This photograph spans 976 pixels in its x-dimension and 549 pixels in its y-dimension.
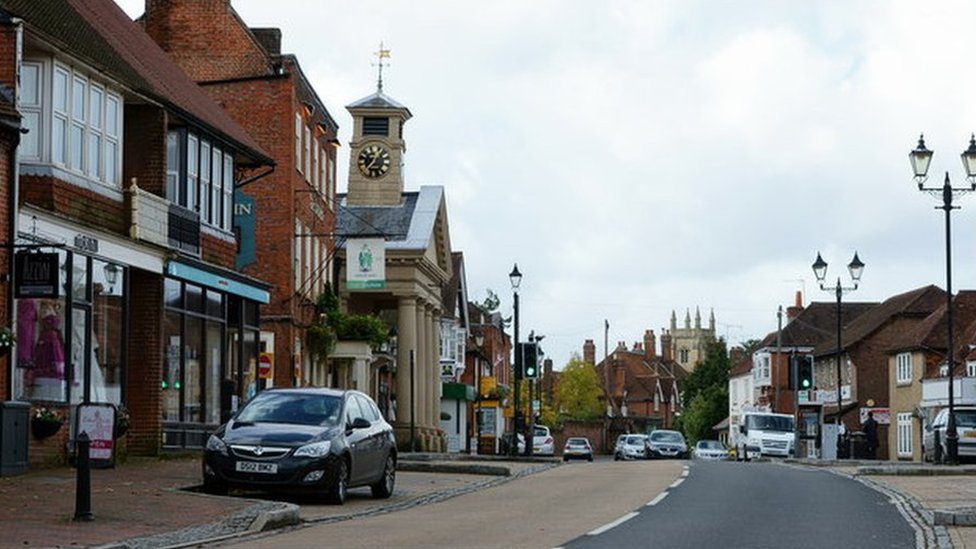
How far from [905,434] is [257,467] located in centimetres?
6449

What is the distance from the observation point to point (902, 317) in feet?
305

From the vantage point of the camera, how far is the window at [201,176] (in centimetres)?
3397

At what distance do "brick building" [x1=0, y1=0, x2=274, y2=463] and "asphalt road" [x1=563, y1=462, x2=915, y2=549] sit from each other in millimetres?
9487

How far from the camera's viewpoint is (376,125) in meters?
67.3

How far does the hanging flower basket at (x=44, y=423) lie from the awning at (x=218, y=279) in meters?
6.14

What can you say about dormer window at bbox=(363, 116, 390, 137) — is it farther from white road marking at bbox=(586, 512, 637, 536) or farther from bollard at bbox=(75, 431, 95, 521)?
bollard at bbox=(75, 431, 95, 521)

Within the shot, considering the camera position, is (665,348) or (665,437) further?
(665,348)

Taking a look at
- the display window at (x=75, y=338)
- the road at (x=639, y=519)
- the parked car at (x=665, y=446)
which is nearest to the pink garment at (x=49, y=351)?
the display window at (x=75, y=338)

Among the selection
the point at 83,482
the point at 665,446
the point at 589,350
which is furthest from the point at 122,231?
the point at 589,350

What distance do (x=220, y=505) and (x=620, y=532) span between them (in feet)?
18.0

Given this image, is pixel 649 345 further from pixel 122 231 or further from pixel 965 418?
pixel 122 231

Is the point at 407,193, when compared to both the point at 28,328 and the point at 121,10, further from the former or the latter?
the point at 28,328

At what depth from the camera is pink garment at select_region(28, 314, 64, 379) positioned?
89.2 ft

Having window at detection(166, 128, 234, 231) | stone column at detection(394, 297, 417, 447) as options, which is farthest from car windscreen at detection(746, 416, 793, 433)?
window at detection(166, 128, 234, 231)
